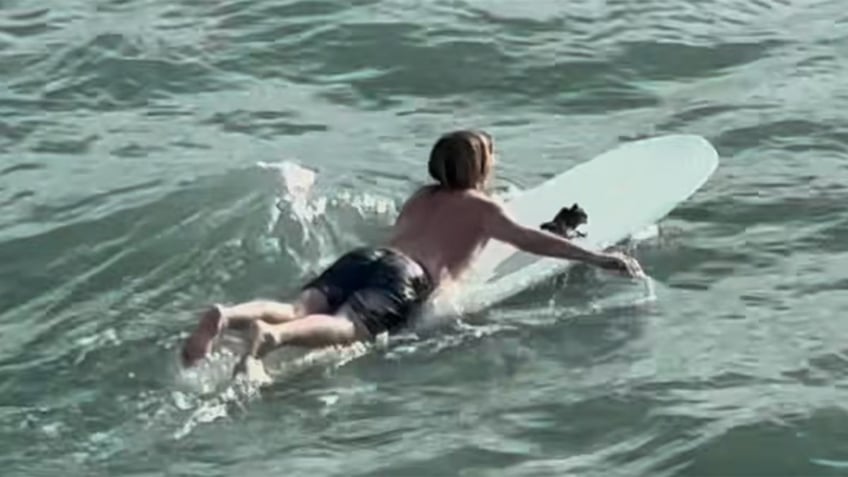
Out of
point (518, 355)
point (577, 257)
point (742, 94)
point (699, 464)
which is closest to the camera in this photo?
point (699, 464)

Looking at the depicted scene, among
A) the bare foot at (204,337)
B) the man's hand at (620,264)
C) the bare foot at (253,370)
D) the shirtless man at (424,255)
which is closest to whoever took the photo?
the bare foot at (204,337)

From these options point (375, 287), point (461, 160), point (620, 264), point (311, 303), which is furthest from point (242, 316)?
point (620, 264)

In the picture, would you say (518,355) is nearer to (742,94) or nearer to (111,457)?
(111,457)

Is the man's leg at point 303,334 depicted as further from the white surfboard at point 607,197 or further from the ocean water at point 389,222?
the white surfboard at point 607,197

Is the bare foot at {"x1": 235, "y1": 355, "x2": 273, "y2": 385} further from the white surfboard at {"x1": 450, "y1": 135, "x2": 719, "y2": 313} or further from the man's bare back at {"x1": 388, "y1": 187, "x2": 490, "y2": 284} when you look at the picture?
the white surfboard at {"x1": 450, "y1": 135, "x2": 719, "y2": 313}

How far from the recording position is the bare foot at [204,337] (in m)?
8.33

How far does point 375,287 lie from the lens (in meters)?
9.26

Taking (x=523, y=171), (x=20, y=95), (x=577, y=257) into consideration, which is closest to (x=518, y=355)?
(x=577, y=257)

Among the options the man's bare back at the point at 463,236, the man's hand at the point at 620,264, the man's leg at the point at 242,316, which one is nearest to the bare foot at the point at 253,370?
the man's leg at the point at 242,316

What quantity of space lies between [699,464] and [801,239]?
8.97 ft

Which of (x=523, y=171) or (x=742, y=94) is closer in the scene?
(x=523, y=171)

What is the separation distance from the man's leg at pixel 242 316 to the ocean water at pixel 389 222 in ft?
0.50

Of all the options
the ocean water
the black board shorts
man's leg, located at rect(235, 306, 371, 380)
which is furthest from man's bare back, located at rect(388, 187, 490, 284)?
man's leg, located at rect(235, 306, 371, 380)

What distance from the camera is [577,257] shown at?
9.55 metres
